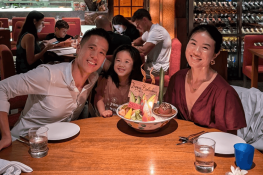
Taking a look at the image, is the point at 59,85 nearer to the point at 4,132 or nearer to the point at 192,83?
the point at 4,132

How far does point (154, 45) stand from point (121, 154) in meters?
3.00

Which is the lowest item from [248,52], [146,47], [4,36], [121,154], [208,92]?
[121,154]

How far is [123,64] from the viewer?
2.27m

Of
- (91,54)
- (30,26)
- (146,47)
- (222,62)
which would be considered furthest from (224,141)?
(30,26)

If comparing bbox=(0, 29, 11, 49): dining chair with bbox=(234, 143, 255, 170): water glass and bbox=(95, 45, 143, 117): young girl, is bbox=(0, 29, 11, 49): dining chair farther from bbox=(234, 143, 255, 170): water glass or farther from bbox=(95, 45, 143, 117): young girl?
bbox=(234, 143, 255, 170): water glass

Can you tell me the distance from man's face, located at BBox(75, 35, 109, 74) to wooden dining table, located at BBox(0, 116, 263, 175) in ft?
1.44

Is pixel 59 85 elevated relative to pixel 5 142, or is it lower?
elevated

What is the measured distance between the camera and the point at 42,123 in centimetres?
Result: 204

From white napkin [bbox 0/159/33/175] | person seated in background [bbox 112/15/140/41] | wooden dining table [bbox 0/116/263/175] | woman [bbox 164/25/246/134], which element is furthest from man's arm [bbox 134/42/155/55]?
white napkin [bbox 0/159/33/175]

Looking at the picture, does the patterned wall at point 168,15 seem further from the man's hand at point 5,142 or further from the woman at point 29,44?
the man's hand at point 5,142

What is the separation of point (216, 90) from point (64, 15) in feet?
22.5

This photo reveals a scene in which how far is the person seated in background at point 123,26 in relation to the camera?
576 cm

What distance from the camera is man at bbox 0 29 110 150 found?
6.21 ft

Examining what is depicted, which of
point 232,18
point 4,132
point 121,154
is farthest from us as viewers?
point 232,18
